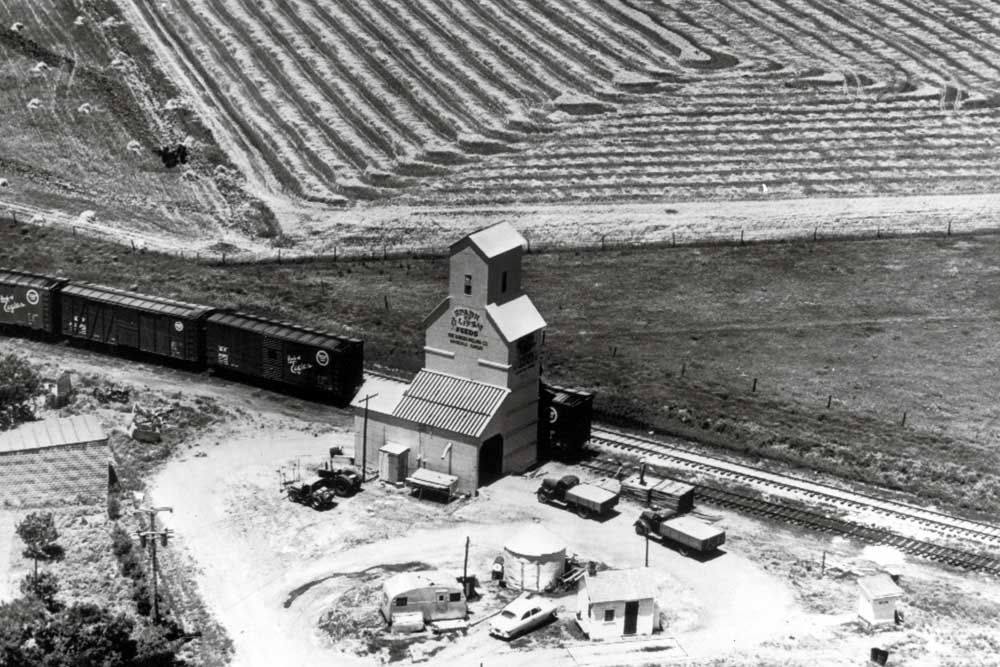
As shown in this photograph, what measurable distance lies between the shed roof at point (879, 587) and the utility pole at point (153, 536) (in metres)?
27.2

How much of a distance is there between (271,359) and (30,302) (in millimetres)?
17490

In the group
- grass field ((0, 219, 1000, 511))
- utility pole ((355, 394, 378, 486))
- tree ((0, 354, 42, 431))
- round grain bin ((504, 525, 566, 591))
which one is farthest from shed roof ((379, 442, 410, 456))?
tree ((0, 354, 42, 431))

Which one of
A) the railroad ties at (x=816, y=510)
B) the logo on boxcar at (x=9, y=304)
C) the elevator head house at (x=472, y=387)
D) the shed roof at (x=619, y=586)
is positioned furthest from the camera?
the logo on boxcar at (x=9, y=304)

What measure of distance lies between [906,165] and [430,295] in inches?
1736

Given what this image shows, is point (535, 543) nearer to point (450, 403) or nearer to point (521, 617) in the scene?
point (521, 617)

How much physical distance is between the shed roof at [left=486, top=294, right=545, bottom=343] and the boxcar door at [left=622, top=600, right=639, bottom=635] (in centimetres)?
1604

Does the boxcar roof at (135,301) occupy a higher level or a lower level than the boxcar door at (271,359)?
higher

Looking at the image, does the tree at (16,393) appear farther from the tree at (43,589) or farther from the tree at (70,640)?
the tree at (70,640)

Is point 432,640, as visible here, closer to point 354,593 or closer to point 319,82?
point 354,593

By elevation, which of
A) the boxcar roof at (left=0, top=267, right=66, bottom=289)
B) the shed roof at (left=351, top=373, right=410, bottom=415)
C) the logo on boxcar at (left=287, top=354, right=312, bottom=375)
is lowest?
the logo on boxcar at (left=287, top=354, right=312, bottom=375)

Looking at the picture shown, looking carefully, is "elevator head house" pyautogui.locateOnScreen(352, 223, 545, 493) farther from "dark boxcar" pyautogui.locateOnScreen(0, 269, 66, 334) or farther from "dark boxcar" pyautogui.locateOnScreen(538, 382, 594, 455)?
"dark boxcar" pyautogui.locateOnScreen(0, 269, 66, 334)

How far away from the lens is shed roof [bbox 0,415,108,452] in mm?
63500

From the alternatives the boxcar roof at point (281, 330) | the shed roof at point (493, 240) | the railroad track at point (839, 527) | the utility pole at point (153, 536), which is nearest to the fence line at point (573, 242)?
the boxcar roof at point (281, 330)

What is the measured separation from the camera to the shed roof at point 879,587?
54000mm
